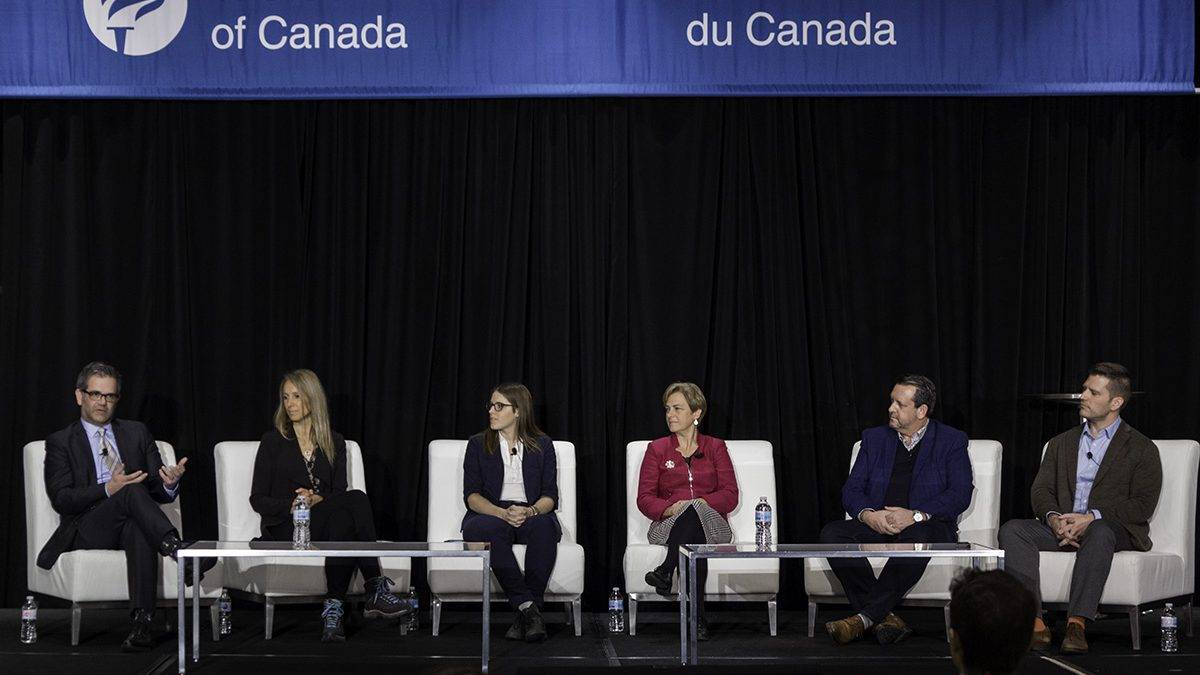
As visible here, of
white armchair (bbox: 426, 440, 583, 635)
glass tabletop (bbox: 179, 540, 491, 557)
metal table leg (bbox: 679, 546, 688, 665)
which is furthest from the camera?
white armchair (bbox: 426, 440, 583, 635)

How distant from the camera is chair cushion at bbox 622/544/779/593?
548 centimetres

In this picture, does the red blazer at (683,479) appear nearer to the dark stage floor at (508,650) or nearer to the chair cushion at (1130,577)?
the dark stage floor at (508,650)

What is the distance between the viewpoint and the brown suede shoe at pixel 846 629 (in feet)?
17.0

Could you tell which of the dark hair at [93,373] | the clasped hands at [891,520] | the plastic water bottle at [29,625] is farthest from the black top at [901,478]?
the plastic water bottle at [29,625]

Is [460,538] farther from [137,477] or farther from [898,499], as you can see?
[898,499]

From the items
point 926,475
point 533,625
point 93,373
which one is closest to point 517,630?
point 533,625

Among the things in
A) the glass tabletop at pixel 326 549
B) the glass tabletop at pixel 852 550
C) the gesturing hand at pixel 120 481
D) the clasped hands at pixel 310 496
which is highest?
the gesturing hand at pixel 120 481

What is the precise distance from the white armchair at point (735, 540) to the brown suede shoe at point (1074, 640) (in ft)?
3.53

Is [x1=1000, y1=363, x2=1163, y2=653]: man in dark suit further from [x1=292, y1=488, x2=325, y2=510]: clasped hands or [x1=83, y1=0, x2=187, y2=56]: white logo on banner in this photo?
[x1=83, y1=0, x2=187, y2=56]: white logo on banner

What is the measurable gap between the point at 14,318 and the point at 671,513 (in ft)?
9.79

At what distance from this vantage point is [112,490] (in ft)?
17.2

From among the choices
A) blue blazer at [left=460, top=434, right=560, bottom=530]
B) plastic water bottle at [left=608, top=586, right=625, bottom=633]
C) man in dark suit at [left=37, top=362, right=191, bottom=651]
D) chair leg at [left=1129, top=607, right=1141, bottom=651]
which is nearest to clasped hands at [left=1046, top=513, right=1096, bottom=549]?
chair leg at [left=1129, top=607, right=1141, bottom=651]

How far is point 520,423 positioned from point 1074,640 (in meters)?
2.23

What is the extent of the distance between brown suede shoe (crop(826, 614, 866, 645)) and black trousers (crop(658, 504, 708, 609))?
53 cm
